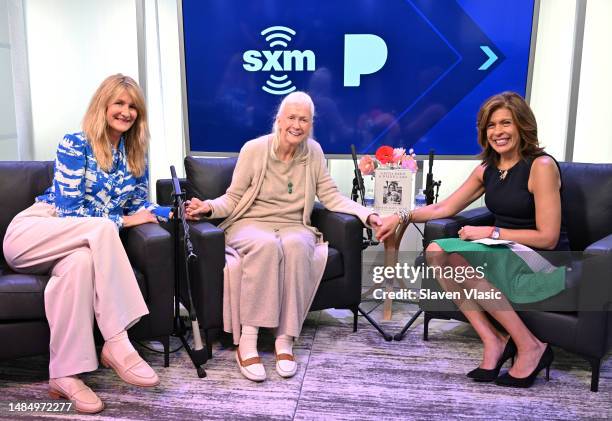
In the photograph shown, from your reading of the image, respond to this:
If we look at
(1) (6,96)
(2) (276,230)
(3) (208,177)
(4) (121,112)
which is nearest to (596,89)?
(2) (276,230)

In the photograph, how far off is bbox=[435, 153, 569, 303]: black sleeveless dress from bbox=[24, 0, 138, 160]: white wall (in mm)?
2451

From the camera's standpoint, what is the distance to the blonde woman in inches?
84.7

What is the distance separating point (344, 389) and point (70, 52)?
278 cm

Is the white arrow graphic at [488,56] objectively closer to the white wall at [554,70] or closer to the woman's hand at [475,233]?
the white wall at [554,70]

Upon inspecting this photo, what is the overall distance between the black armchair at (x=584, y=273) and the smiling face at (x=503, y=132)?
0.42 metres

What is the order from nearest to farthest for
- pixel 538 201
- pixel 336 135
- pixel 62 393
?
1. pixel 62 393
2. pixel 538 201
3. pixel 336 135

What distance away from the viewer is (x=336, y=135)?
11.6 ft

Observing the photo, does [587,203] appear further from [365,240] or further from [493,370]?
[365,240]

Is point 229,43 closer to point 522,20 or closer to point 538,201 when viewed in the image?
point 522,20

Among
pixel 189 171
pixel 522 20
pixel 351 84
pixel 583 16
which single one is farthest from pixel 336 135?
pixel 583 16

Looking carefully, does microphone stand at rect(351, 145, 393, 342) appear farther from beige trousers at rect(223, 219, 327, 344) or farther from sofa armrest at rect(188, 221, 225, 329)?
sofa armrest at rect(188, 221, 225, 329)

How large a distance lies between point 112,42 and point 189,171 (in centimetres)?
125

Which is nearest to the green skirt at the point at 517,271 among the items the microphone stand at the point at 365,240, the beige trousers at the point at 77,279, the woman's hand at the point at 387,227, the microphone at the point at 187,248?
the woman's hand at the point at 387,227

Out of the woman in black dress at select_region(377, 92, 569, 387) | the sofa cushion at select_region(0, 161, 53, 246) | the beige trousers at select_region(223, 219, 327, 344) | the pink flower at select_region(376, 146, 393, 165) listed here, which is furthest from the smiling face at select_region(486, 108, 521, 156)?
the sofa cushion at select_region(0, 161, 53, 246)
